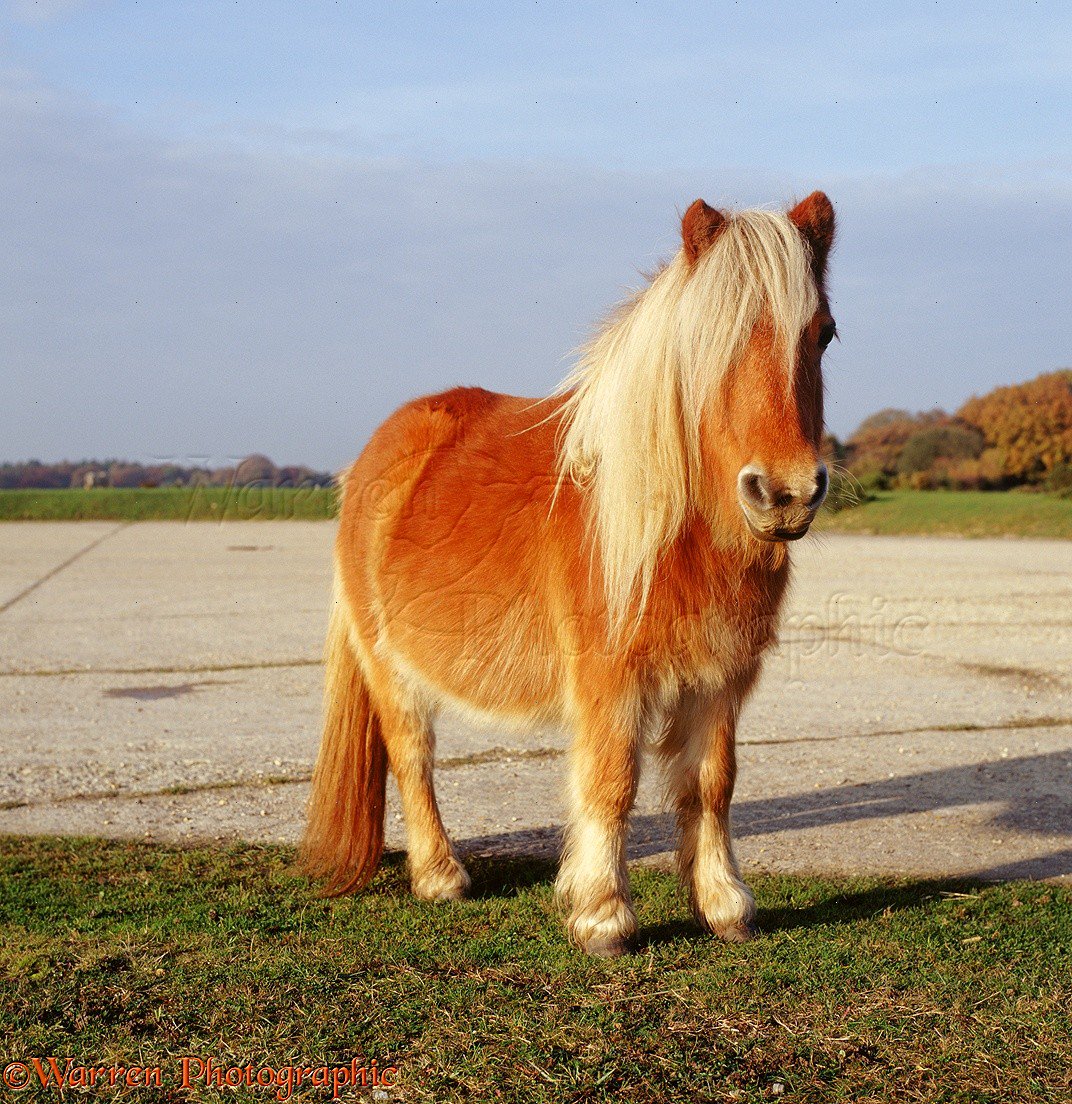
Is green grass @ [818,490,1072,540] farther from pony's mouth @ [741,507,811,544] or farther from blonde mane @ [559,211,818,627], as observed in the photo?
pony's mouth @ [741,507,811,544]

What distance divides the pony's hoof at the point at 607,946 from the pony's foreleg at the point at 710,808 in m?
0.38

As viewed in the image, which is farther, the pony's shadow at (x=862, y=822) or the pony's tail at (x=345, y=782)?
the pony's tail at (x=345, y=782)

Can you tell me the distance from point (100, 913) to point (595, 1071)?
207 centimetres

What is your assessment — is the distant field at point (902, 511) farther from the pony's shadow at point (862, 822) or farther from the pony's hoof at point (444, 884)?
the pony's hoof at point (444, 884)

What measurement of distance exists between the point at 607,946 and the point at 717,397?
1.70 meters

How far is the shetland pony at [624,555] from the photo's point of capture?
3.02 m

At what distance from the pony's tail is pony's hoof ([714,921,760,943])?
1.40m

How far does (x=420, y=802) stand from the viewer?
430 centimetres

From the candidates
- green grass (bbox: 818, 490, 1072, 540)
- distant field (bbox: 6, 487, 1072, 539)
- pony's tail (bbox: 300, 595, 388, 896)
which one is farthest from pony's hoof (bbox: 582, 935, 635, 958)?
green grass (bbox: 818, 490, 1072, 540)

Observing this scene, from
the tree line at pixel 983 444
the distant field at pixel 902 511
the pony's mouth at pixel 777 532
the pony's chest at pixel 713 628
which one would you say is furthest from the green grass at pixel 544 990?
the tree line at pixel 983 444

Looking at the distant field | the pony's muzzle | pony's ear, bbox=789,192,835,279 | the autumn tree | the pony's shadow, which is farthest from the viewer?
the autumn tree

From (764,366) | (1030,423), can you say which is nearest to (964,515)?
(1030,423)

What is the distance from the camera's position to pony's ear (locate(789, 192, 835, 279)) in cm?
321

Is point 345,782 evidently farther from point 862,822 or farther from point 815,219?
point 815,219
